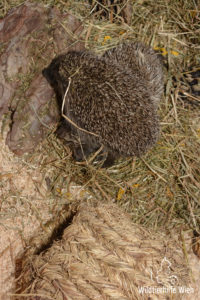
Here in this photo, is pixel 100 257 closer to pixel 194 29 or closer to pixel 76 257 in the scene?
pixel 76 257

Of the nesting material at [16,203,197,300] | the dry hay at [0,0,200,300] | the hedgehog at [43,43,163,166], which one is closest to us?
the nesting material at [16,203,197,300]

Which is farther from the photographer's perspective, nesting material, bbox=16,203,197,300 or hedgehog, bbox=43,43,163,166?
hedgehog, bbox=43,43,163,166

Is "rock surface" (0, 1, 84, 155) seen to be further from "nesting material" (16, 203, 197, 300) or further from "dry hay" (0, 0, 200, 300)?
"nesting material" (16, 203, 197, 300)

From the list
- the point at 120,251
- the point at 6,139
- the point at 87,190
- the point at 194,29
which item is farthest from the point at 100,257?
the point at 194,29

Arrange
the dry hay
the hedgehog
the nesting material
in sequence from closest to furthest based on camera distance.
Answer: the nesting material → the hedgehog → the dry hay

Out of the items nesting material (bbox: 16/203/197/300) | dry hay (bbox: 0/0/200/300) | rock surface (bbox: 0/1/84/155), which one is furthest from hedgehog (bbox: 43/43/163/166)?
nesting material (bbox: 16/203/197/300)

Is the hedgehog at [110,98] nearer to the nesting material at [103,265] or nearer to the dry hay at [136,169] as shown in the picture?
the dry hay at [136,169]
